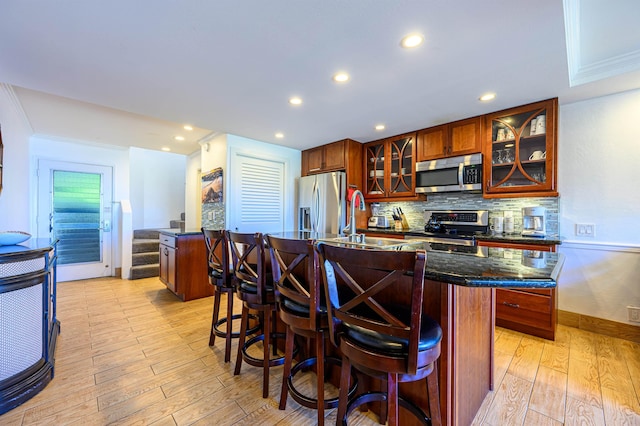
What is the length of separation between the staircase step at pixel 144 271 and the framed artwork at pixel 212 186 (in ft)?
5.47

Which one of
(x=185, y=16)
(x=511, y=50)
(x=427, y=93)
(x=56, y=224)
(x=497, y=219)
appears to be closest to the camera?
(x=185, y=16)

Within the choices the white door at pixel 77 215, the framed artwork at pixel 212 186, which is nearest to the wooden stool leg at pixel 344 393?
the framed artwork at pixel 212 186

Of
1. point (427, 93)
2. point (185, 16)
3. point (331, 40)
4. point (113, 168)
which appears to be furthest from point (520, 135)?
point (113, 168)

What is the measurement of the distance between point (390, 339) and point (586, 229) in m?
3.02

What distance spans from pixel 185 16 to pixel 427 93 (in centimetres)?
206

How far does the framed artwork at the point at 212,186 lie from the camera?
12.9 feet

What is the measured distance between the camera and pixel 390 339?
38.0 inches

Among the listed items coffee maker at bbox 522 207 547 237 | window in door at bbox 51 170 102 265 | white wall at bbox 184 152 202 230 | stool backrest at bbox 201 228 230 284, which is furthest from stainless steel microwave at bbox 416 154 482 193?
window in door at bbox 51 170 102 265

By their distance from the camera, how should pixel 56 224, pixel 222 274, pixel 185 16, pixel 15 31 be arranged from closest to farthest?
pixel 185 16 → pixel 15 31 → pixel 222 274 → pixel 56 224

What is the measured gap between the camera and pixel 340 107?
283 cm

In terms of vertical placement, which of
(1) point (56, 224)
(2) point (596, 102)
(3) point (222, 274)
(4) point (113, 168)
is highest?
(2) point (596, 102)

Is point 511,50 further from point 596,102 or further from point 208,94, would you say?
point 208,94

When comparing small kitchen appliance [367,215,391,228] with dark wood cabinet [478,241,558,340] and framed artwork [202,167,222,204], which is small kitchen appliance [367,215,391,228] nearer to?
dark wood cabinet [478,241,558,340]

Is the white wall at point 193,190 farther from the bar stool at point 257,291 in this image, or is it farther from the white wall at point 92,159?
the bar stool at point 257,291
